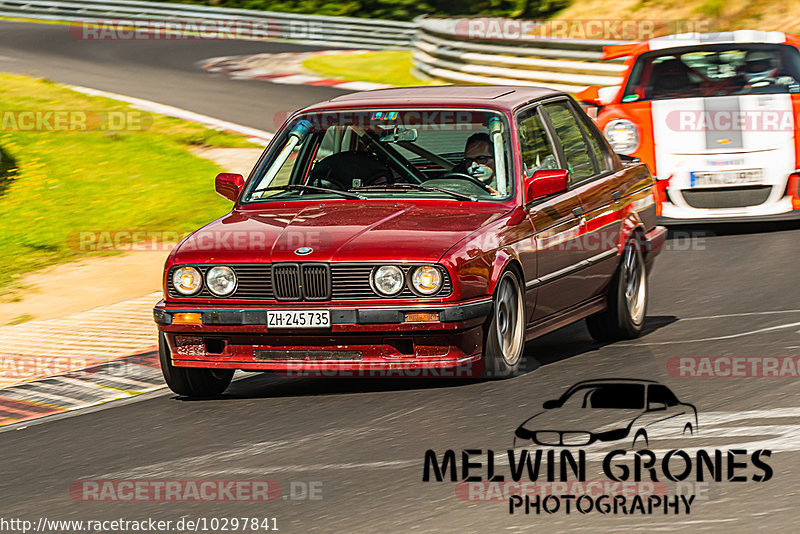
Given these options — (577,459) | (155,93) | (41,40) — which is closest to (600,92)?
(577,459)

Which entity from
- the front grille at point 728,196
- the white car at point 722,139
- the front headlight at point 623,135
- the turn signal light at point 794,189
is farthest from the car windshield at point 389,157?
the turn signal light at point 794,189

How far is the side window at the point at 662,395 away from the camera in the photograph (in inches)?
272

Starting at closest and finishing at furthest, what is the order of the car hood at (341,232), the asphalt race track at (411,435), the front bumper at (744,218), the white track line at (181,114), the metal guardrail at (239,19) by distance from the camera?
the asphalt race track at (411,435) → the car hood at (341,232) → the front bumper at (744,218) → the white track line at (181,114) → the metal guardrail at (239,19)

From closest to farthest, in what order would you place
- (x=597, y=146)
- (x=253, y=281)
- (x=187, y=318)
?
1. (x=253, y=281)
2. (x=187, y=318)
3. (x=597, y=146)

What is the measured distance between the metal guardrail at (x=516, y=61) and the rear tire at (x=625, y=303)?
1254 cm

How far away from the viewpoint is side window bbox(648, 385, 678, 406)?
691cm

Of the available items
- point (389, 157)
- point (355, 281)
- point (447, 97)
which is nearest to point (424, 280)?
point (355, 281)

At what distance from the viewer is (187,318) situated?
7348 mm

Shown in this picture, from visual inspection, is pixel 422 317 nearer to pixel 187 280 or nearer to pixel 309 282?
pixel 309 282

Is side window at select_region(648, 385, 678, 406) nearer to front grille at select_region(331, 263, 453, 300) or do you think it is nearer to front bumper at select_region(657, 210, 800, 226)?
front grille at select_region(331, 263, 453, 300)

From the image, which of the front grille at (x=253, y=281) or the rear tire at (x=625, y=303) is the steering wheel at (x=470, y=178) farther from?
the front grille at (x=253, y=281)

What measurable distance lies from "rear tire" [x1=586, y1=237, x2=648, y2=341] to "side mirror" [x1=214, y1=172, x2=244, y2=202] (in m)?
2.27

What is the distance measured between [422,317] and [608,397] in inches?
39.2

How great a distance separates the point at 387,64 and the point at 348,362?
22.9m
